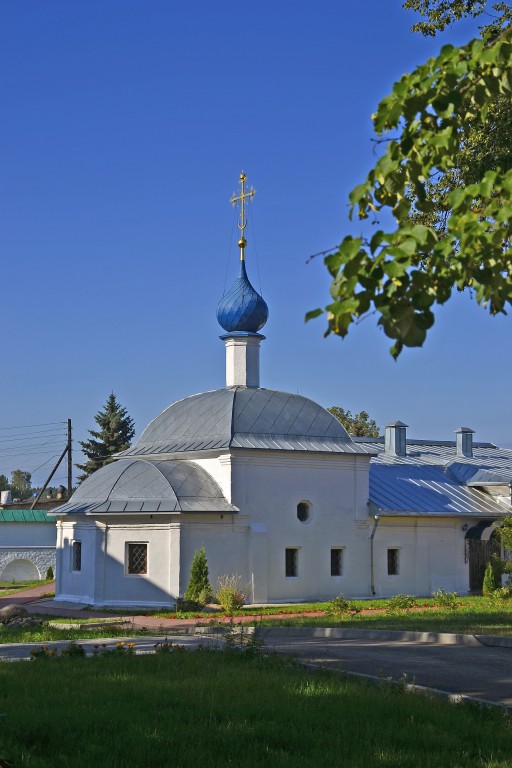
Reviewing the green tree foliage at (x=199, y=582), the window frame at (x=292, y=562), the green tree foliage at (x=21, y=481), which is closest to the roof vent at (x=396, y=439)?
the window frame at (x=292, y=562)

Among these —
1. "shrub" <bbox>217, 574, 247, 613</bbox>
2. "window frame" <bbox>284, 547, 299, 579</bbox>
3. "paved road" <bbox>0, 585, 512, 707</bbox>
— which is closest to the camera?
"paved road" <bbox>0, 585, 512, 707</bbox>

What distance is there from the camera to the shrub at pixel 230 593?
81.8 ft

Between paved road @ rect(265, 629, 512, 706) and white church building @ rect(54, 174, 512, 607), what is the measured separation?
36.7 ft

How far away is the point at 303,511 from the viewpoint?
29.3m

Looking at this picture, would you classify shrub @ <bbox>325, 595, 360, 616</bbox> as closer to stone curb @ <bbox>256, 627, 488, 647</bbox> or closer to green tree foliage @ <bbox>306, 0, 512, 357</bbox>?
stone curb @ <bbox>256, 627, 488, 647</bbox>

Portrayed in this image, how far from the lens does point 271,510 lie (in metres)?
28.3

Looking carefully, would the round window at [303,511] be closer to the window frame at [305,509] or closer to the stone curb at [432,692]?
the window frame at [305,509]

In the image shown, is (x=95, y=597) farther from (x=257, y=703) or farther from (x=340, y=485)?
(x=257, y=703)

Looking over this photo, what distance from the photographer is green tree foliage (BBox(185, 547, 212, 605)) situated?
25.9m

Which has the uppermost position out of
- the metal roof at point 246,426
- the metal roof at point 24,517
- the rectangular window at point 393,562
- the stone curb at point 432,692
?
the metal roof at point 246,426

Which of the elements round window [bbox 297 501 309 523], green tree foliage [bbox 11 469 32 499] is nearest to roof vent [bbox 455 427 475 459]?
round window [bbox 297 501 309 523]

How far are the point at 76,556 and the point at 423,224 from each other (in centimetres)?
2423

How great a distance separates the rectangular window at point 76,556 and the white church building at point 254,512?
0.11 ft

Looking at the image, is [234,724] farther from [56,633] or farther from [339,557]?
[339,557]
